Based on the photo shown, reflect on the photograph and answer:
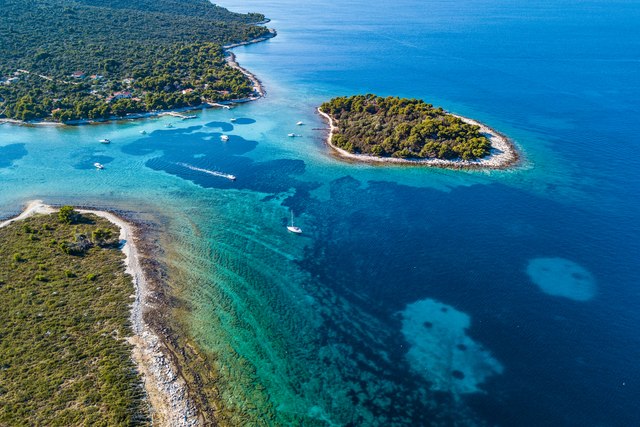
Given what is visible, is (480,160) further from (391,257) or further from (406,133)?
(391,257)

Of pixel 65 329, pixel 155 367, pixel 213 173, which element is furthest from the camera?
pixel 213 173

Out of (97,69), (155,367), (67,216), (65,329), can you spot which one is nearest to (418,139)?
(67,216)

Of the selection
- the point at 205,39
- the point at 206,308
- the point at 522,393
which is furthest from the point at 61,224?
the point at 205,39

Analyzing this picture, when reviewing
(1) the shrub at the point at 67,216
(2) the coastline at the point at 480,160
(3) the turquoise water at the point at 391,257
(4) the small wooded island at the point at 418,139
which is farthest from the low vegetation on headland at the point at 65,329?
(4) the small wooded island at the point at 418,139

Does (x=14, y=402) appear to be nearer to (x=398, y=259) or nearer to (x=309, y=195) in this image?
(x=398, y=259)

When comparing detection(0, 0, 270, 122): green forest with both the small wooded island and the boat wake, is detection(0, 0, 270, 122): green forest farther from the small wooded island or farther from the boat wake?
the small wooded island

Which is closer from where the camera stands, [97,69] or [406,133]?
[406,133]
